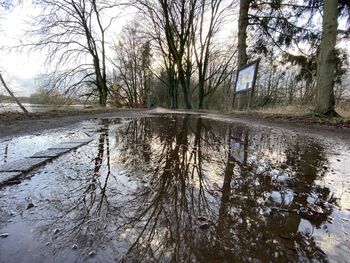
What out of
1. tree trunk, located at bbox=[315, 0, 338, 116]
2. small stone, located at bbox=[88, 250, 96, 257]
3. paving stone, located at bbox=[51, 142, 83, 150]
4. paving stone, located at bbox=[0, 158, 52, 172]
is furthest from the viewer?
tree trunk, located at bbox=[315, 0, 338, 116]

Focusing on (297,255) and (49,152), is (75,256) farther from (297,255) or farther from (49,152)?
(49,152)

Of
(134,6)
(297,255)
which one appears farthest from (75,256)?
(134,6)

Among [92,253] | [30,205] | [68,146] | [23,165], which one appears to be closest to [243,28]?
[68,146]

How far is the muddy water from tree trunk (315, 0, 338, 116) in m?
5.26

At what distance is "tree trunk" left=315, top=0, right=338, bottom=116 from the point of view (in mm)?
7238

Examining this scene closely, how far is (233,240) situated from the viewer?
4.39 feet

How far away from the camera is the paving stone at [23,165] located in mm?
2318

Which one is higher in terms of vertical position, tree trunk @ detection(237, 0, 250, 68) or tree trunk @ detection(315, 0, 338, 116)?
tree trunk @ detection(237, 0, 250, 68)

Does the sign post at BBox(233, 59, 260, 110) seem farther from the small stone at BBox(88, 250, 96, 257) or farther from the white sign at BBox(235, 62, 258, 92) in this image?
the small stone at BBox(88, 250, 96, 257)

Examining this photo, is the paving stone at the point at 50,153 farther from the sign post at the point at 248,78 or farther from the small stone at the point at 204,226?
the sign post at the point at 248,78

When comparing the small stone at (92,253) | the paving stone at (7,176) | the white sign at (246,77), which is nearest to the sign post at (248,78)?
the white sign at (246,77)

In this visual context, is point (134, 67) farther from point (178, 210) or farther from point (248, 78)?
point (178, 210)

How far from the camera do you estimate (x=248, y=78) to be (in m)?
10.5

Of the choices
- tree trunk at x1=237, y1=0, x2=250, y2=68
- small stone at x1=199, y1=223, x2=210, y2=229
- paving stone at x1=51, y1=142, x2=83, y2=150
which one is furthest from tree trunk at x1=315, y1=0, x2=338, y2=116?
small stone at x1=199, y1=223, x2=210, y2=229
